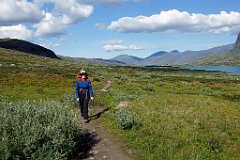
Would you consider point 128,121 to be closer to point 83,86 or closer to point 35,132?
point 83,86

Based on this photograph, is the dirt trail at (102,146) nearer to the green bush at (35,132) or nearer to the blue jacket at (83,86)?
the green bush at (35,132)

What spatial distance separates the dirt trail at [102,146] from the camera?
41.8 feet

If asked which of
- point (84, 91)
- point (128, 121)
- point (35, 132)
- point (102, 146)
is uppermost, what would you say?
point (84, 91)

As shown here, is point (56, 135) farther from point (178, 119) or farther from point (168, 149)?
point (178, 119)

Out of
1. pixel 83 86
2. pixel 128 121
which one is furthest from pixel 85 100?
pixel 128 121

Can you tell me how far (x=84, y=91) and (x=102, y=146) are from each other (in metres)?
5.04

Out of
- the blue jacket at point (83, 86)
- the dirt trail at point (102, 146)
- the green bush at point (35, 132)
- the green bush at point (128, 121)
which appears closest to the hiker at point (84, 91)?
the blue jacket at point (83, 86)

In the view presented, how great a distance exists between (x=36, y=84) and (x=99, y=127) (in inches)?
996

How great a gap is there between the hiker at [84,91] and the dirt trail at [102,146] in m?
1.45

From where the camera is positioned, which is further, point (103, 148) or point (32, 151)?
point (103, 148)

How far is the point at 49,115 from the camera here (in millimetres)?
12602

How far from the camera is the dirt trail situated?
41.8ft

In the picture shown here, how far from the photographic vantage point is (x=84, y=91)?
18438 millimetres

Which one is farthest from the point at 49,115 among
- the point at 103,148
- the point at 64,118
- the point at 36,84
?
the point at 36,84
